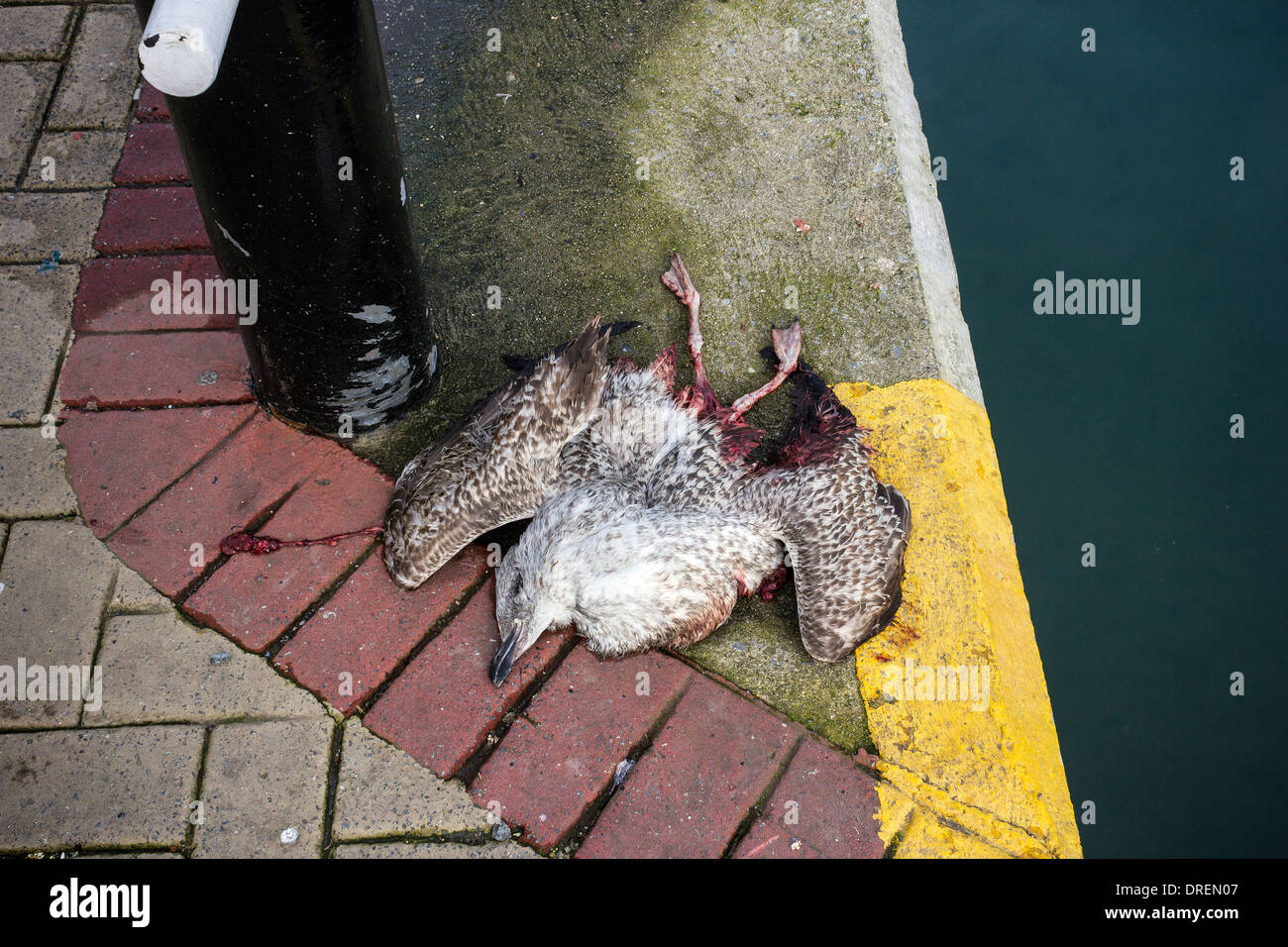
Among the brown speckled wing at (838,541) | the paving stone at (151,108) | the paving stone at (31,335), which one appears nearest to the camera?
the brown speckled wing at (838,541)

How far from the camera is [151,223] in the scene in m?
3.48

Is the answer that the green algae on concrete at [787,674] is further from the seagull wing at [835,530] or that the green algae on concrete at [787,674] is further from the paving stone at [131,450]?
the paving stone at [131,450]

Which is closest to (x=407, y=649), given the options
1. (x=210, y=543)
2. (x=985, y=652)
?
(x=210, y=543)

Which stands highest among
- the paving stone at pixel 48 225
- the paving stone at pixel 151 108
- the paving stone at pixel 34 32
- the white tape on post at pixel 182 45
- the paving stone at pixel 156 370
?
the white tape on post at pixel 182 45

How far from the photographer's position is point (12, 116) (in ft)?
12.3

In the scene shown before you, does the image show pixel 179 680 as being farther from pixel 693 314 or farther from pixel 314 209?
pixel 693 314

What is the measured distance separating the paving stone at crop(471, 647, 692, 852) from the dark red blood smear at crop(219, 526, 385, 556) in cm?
73

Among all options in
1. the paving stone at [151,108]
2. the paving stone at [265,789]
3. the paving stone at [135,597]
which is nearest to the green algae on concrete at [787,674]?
the paving stone at [265,789]

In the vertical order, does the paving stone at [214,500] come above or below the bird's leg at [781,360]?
below

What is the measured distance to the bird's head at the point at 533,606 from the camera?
2570mm

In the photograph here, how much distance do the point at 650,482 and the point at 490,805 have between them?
1040 millimetres

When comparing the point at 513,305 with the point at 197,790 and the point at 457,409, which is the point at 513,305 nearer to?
the point at 457,409

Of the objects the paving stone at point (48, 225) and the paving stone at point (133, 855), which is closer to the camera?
the paving stone at point (133, 855)

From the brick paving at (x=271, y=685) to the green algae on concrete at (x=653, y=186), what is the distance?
16.4 inches
